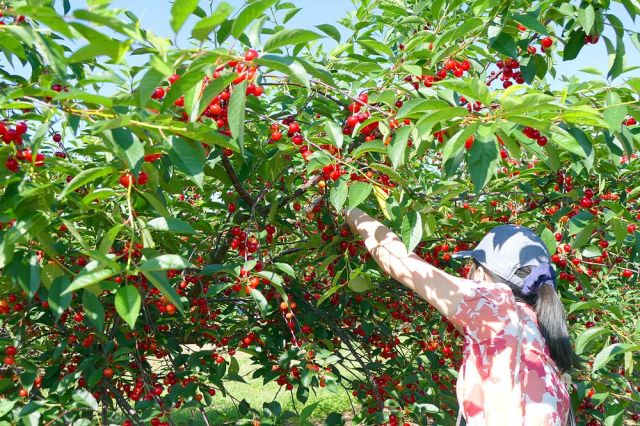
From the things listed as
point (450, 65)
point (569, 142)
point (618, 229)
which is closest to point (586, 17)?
point (450, 65)

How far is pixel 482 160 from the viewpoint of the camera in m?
1.47

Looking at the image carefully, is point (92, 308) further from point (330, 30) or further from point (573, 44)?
point (573, 44)

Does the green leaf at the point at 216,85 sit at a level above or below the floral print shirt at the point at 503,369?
above

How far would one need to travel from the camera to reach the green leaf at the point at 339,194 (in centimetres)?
184

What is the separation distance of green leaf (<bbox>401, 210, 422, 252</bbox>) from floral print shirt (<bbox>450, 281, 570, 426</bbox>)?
0.92 ft

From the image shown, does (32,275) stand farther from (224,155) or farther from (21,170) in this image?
(224,155)

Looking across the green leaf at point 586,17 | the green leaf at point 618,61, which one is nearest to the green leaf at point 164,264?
the green leaf at point 586,17

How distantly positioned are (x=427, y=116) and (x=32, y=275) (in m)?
1.12

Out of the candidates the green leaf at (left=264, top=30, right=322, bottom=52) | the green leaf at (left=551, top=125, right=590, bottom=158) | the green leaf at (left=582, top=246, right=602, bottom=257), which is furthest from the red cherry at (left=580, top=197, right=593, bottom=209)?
the green leaf at (left=264, top=30, right=322, bottom=52)

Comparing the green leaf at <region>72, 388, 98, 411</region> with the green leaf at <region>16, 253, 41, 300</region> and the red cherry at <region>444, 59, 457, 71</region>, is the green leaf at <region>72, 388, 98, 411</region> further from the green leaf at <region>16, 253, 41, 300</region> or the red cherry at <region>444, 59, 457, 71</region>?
the red cherry at <region>444, 59, 457, 71</region>

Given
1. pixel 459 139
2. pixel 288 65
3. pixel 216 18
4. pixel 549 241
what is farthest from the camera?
pixel 549 241

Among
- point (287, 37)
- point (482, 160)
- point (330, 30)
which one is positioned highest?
point (287, 37)

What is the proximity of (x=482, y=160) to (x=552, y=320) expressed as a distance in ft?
2.61

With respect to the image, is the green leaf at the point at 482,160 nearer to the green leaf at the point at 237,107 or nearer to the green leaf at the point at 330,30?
the green leaf at the point at 237,107
